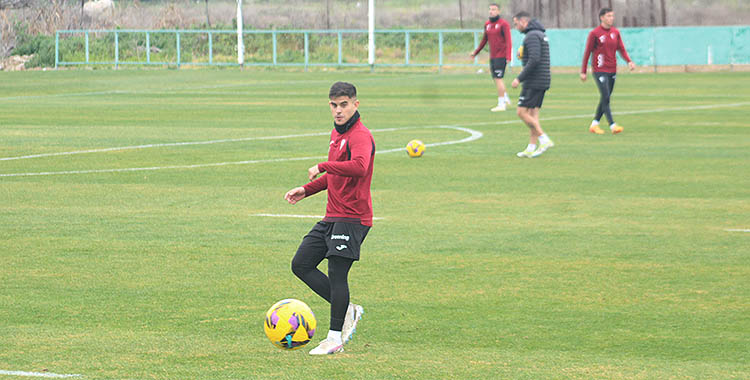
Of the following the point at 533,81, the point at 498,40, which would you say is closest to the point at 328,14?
the point at 498,40

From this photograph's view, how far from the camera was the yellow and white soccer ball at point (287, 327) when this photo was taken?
22.6 ft

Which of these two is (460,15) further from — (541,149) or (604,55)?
(541,149)

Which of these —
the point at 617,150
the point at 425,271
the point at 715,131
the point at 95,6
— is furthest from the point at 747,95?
the point at 95,6

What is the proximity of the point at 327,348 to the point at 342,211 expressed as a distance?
812mm

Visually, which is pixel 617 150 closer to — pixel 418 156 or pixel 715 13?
pixel 418 156

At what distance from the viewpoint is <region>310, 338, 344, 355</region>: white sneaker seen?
272 inches

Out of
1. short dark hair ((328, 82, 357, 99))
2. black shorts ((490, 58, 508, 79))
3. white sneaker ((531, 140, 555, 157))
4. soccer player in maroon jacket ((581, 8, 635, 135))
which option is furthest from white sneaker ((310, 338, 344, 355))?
black shorts ((490, 58, 508, 79))

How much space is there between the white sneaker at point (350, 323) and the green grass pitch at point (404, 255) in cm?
11

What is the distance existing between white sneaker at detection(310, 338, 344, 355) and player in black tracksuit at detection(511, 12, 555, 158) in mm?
11096

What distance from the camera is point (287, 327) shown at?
689 cm

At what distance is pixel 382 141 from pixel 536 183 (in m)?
5.71

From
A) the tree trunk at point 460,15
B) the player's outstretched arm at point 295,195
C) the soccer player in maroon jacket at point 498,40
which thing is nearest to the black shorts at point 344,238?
the player's outstretched arm at point 295,195

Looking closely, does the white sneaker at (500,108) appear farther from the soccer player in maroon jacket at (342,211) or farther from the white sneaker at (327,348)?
the white sneaker at (327,348)

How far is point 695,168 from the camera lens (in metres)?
16.3
